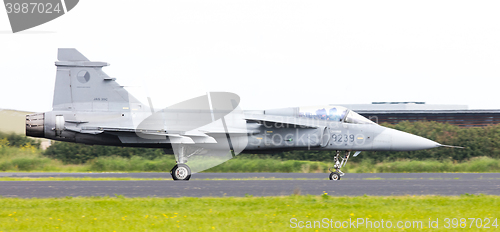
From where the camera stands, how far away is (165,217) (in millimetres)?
8758

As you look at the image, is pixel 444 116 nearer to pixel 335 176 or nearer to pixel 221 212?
pixel 335 176

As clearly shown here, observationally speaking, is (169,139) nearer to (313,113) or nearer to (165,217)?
(313,113)

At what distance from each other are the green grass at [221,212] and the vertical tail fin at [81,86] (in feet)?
20.6

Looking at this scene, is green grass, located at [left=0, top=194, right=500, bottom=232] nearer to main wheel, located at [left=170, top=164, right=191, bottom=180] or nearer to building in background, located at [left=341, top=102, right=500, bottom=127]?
main wheel, located at [left=170, top=164, right=191, bottom=180]

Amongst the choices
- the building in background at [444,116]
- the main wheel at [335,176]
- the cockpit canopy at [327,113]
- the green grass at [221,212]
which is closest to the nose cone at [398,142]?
the cockpit canopy at [327,113]

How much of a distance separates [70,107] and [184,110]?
161 inches

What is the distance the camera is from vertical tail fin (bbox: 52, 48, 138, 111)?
1698cm

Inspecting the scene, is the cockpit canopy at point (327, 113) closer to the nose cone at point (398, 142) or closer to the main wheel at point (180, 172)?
the nose cone at point (398, 142)

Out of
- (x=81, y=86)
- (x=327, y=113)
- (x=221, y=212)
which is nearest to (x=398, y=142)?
(x=327, y=113)

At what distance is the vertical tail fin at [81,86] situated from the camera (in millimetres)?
16984

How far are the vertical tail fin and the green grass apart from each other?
627 cm

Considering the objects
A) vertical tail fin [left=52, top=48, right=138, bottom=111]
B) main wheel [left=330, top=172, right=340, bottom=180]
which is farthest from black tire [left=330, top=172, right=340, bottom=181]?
vertical tail fin [left=52, top=48, right=138, bottom=111]

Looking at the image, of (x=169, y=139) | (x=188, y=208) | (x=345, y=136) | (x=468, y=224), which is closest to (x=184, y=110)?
(x=169, y=139)

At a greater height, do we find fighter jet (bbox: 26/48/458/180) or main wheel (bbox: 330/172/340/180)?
fighter jet (bbox: 26/48/458/180)
